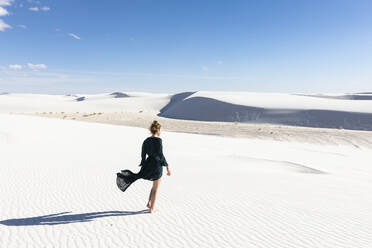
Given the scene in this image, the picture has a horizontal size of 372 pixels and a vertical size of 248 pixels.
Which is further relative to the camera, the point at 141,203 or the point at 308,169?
the point at 308,169

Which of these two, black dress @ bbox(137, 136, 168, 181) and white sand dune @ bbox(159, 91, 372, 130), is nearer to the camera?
black dress @ bbox(137, 136, 168, 181)

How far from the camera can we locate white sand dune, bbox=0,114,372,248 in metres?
3.85

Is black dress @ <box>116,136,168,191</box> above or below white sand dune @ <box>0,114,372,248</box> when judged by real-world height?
above

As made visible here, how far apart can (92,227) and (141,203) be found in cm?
127

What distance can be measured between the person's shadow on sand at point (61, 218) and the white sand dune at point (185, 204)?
0.01 meters

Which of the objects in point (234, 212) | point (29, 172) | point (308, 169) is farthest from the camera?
point (308, 169)

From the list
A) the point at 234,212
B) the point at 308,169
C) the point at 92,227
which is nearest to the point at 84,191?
the point at 92,227

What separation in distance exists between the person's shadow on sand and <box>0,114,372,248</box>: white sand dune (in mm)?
15

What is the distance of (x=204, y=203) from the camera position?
530 cm

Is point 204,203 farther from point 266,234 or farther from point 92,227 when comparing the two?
point 92,227

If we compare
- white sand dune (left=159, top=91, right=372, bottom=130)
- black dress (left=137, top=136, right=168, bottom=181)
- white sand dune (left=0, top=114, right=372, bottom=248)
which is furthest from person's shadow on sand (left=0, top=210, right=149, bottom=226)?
white sand dune (left=159, top=91, right=372, bottom=130)

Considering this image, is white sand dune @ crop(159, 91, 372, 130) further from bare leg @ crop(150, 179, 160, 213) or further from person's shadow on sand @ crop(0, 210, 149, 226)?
person's shadow on sand @ crop(0, 210, 149, 226)

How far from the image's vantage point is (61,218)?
175 inches

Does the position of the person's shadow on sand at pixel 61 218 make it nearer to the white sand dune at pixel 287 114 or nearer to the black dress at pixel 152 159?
the black dress at pixel 152 159
